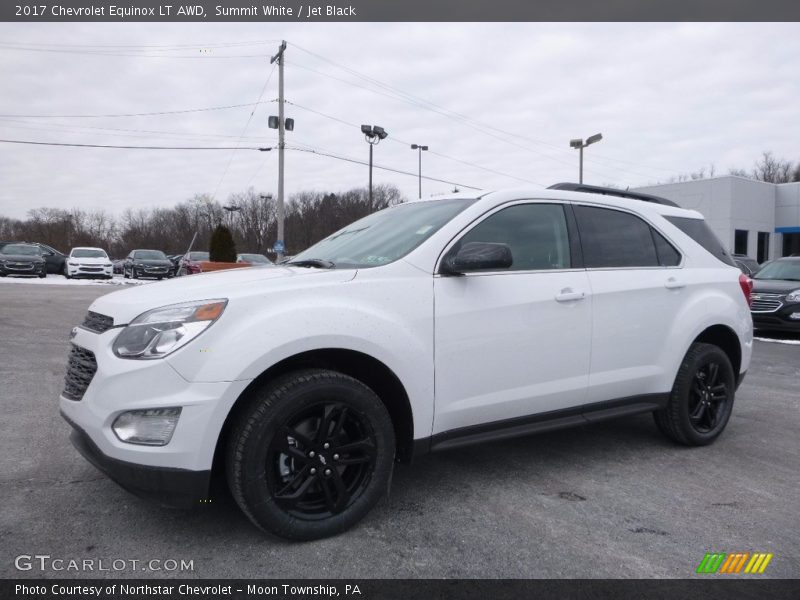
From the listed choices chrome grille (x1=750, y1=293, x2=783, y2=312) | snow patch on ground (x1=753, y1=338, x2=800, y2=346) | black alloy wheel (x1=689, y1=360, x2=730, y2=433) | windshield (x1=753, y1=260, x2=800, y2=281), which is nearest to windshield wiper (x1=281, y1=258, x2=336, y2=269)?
black alloy wheel (x1=689, y1=360, x2=730, y2=433)

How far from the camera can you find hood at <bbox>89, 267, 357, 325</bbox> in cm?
280

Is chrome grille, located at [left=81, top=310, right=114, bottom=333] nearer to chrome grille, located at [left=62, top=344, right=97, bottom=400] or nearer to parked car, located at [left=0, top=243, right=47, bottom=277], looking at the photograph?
chrome grille, located at [left=62, top=344, right=97, bottom=400]

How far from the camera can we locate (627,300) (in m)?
3.94

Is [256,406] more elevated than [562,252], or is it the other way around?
[562,252]

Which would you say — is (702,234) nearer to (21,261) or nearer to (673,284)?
(673,284)

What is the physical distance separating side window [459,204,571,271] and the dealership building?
31804 millimetres

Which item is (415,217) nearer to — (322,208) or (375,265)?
(375,265)

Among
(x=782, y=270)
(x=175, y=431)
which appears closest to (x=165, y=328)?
(x=175, y=431)

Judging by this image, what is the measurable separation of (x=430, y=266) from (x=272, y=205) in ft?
283

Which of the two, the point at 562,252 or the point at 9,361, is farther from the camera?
the point at 9,361

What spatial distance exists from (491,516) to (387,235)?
173 centimetres
